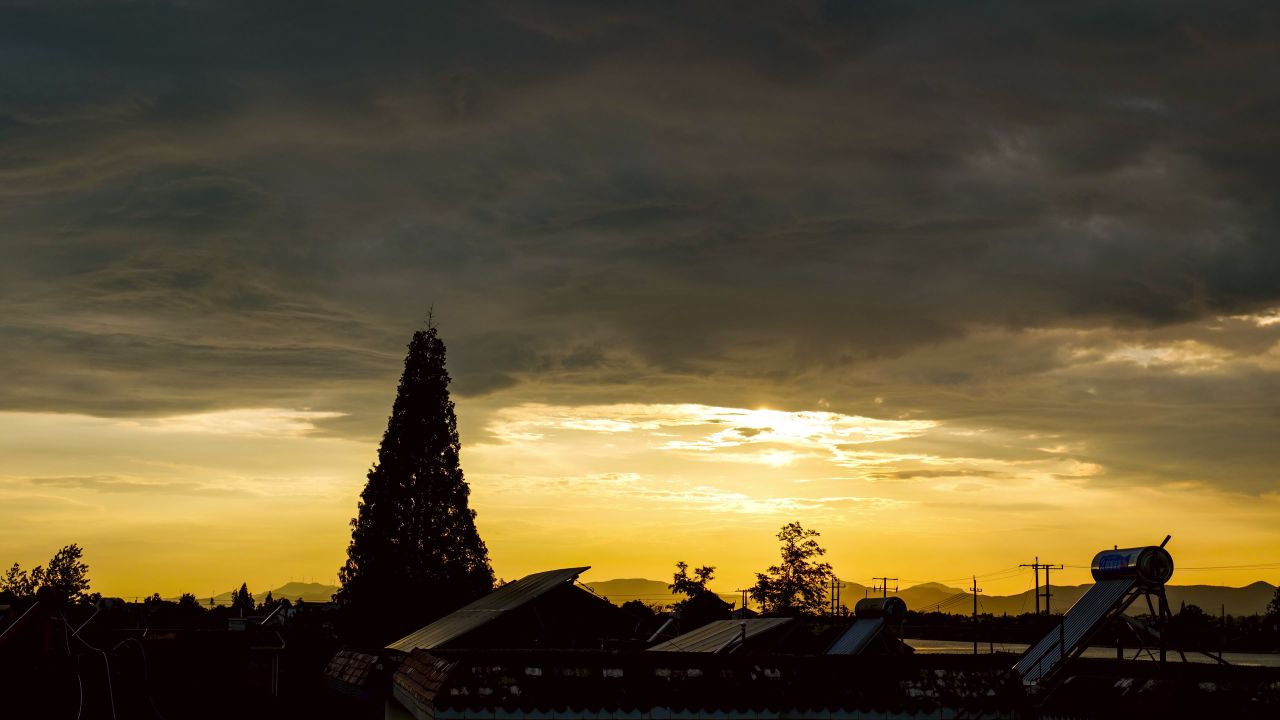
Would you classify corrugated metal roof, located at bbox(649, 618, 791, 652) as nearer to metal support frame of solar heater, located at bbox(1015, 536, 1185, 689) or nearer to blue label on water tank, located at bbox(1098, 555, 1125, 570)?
metal support frame of solar heater, located at bbox(1015, 536, 1185, 689)

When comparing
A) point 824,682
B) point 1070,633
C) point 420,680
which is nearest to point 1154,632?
point 1070,633

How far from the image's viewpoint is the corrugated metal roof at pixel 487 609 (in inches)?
1325

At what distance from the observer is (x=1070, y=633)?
27156 millimetres

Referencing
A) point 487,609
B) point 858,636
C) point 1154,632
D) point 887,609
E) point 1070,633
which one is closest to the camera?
point 1070,633

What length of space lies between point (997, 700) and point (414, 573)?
5894 cm

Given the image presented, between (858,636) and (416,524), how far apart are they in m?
49.6

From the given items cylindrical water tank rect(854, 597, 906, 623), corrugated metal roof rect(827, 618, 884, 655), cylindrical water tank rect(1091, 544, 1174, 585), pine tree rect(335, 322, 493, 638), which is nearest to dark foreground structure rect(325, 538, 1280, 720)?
cylindrical water tank rect(1091, 544, 1174, 585)

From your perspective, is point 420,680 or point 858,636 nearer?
point 420,680

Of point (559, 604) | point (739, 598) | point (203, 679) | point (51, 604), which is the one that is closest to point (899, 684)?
point (559, 604)

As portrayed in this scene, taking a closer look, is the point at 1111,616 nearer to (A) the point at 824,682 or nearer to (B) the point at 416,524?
(A) the point at 824,682

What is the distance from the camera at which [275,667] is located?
6112 cm

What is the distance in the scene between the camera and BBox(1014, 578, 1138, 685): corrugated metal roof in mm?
26844

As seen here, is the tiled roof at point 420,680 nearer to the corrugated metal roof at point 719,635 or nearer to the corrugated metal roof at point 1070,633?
the corrugated metal roof at point 719,635

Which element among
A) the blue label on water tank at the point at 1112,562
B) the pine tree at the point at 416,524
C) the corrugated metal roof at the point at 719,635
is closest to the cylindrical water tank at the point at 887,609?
the corrugated metal roof at the point at 719,635
